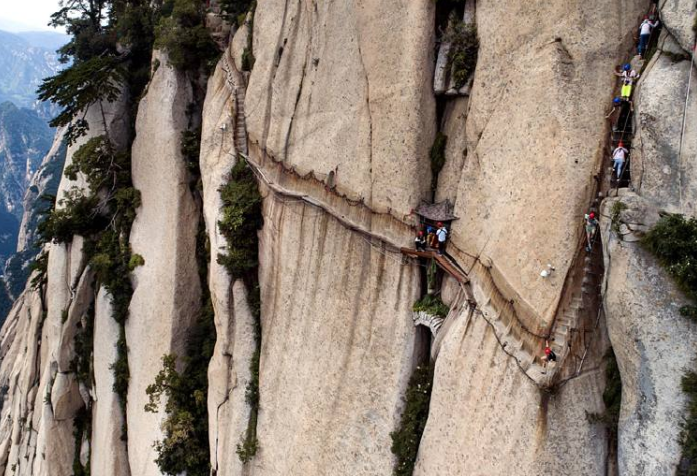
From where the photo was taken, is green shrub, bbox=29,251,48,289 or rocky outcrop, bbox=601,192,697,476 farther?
green shrub, bbox=29,251,48,289

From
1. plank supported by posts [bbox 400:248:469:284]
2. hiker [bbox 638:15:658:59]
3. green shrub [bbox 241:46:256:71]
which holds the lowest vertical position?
plank supported by posts [bbox 400:248:469:284]

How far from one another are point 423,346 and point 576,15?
1094 centimetres

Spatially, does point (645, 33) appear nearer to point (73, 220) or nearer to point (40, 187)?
point (73, 220)

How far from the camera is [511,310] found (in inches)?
535

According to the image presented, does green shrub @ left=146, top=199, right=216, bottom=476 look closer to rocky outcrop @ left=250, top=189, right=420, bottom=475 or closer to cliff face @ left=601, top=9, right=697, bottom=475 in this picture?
rocky outcrop @ left=250, top=189, right=420, bottom=475

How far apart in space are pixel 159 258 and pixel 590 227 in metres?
20.4

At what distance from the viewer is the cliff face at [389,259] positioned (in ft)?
38.3

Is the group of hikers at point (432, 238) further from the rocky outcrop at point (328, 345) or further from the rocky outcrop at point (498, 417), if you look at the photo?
the rocky outcrop at point (498, 417)

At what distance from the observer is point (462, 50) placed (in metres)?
15.6

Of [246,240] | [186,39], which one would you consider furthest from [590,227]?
[186,39]

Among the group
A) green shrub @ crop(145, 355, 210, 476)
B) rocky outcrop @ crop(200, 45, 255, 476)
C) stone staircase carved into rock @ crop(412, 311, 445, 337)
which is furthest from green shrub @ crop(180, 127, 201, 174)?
stone staircase carved into rock @ crop(412, 311, 445, 337)

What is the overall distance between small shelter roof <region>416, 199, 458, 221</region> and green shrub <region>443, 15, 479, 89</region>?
393 centimetres

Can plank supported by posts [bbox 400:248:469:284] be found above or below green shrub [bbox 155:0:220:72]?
below

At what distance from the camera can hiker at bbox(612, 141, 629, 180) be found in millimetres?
11949
